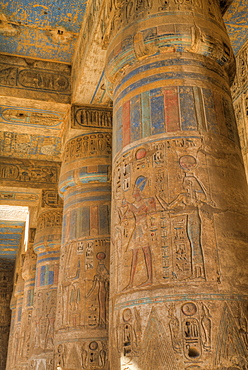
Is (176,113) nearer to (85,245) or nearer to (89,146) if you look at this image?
(85,245)

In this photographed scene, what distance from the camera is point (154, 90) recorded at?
3270mm

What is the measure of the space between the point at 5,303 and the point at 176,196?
16663 millimetres

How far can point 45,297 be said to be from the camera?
822cm

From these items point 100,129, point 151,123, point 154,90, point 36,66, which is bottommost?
point 151,123

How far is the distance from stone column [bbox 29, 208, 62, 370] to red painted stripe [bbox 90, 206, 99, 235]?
2599 mm

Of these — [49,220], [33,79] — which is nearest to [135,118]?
[33,79]

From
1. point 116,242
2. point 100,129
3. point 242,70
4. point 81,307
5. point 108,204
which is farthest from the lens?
point 100,129

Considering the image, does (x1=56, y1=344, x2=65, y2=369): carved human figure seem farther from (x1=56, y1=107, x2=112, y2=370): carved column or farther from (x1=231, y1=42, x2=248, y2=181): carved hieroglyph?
(x1=231, y1=42, x2=248, y2=181): carved hieroglyph

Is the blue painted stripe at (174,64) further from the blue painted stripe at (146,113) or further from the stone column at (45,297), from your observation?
the stone column at (45,297)

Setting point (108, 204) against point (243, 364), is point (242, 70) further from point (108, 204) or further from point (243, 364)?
point (243, 364)

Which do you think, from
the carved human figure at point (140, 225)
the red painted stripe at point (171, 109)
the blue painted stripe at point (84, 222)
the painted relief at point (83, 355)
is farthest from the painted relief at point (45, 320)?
the red painted stripe at point (171, 109)

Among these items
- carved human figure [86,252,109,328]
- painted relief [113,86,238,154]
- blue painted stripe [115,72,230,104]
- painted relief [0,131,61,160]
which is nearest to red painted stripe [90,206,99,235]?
carved human figure [86,252,109,328]

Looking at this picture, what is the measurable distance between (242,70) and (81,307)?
3.97m

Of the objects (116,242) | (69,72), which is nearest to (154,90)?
(116,242)
